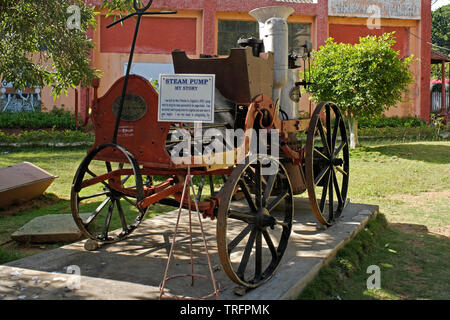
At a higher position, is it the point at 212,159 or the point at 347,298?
the point at 212,159

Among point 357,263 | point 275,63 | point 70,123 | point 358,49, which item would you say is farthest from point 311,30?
point 357,263

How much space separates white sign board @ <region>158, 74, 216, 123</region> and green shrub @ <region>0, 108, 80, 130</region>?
41.7 ft

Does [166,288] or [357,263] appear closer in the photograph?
[166,288]

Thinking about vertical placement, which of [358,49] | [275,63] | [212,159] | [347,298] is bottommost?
[347,298]

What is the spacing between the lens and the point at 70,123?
16.5 meters

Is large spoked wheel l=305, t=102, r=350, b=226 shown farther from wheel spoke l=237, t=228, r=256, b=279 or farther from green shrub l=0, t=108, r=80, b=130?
green shrub l=0, t=108, r=80, b=130

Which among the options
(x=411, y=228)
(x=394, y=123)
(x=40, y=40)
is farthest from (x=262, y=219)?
(x=394, y=123)

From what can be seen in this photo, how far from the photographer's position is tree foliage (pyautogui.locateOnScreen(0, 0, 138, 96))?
706 centimetres

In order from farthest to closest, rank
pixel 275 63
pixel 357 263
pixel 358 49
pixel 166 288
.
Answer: pixel 358 49 → pixel 275 63 → pixel 357 263 → pixel 166 288

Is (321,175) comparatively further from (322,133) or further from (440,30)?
(440,30)

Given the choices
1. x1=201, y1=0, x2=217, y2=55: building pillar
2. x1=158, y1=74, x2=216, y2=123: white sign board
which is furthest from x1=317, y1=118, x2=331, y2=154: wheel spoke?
x1=201, y1=0, x2=217, y2=55: building pillar
